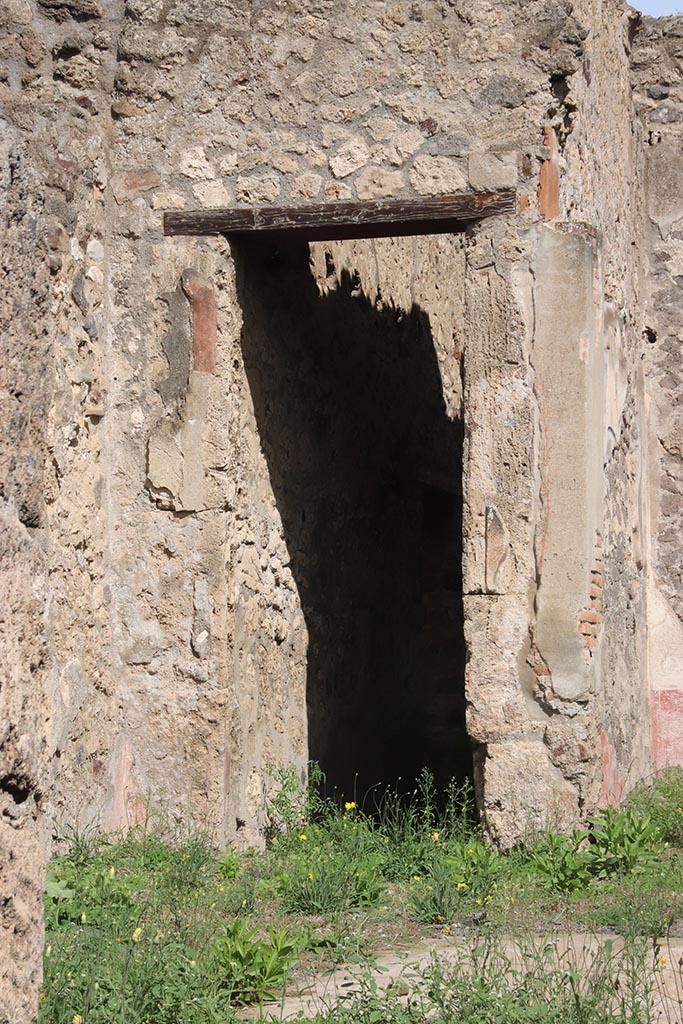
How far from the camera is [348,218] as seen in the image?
517 cm

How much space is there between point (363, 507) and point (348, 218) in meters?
2.82

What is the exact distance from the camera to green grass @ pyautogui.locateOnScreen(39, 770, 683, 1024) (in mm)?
3373

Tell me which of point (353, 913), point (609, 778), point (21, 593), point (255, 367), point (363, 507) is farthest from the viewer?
point (363, 507)

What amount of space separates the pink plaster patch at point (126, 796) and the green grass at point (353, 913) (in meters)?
0.08

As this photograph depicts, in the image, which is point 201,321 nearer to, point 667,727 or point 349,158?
point 349,158

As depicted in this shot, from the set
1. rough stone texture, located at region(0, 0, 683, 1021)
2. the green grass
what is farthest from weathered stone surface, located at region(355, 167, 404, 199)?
the green grass

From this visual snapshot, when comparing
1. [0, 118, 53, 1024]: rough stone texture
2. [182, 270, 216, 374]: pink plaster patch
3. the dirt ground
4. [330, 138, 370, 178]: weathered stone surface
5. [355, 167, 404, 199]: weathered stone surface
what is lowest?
the dirt ground

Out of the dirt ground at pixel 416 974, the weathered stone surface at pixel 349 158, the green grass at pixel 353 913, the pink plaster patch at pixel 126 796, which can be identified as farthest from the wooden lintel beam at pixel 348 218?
the dirt ground at pixel 416 974

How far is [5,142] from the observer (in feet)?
5.79

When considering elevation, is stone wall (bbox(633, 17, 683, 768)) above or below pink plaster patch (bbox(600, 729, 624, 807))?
above

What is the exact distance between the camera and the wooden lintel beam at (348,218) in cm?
509

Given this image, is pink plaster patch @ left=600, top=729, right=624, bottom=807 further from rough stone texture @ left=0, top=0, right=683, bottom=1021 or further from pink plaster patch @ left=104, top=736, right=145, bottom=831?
pink plaster patch @ left=104, top=736, right=145, bottom=831

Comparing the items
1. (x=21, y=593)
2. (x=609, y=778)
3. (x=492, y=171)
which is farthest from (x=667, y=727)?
(x=21, y=593)

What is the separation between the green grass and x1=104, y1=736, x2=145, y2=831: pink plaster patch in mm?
83
